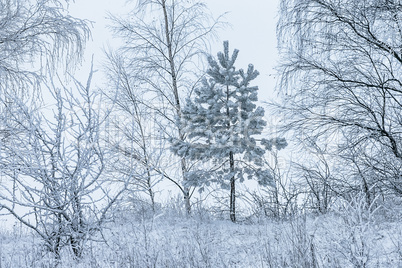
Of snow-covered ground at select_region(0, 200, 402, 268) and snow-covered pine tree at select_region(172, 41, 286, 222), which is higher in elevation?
snow-covered pine tree at select_region(172, 41, 286, 222)

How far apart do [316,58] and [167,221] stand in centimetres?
452

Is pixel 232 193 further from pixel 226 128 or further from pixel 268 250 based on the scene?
pixel 268 250

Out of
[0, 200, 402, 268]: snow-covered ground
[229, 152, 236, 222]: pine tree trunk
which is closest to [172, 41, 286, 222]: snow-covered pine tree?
[229, 152, 236, 222]: pine tree trunk

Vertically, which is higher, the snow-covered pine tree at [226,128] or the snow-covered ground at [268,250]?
the snow-covered pine tree at [226,128]

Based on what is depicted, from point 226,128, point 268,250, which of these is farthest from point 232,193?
point 268,250

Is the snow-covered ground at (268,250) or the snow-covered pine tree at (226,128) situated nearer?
the snow-covered ground at (268,250)

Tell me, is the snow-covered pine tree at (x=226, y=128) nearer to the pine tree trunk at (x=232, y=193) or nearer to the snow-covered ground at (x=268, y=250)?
the pine tree trunk at (x=232, y=193)

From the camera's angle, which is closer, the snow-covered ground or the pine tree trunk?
the snow-covered ground

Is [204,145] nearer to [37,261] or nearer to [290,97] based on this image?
[290,97]

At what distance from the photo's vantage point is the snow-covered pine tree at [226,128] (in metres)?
7.61

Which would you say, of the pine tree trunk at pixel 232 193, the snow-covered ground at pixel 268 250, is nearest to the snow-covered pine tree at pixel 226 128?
the pine tree trunk at pixel 232 193

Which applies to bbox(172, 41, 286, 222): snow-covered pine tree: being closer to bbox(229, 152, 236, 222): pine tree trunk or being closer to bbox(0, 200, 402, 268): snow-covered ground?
bbox(229, 152, 236, 222): pine tree trunk

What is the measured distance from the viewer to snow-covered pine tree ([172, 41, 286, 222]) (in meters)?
7.61

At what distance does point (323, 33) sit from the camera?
6125 mm
